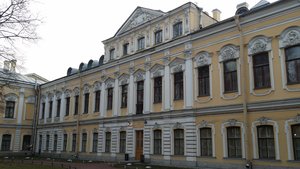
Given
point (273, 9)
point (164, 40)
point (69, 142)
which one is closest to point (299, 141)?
point (273, 9)

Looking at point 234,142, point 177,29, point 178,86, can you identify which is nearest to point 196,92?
point 178,86

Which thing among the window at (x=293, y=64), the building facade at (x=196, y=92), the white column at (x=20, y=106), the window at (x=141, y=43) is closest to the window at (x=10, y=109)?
the white column at (x=20, y=106)

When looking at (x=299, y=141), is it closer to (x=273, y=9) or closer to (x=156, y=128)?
(x=273, y=9)

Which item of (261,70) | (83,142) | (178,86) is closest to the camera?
(261,70)

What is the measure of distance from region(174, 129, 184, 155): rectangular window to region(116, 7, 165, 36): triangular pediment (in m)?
9.20

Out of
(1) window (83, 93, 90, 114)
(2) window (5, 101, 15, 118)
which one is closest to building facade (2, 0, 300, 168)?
(1) window (83, 93, 90, 114)

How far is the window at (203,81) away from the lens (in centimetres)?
1933

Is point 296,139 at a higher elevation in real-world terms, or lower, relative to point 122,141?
higher

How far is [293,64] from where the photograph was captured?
1550 centimetres

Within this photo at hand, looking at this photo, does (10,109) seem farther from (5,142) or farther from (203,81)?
(203,81)

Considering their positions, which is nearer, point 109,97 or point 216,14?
point 216,14

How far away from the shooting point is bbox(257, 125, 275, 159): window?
1557 centimetres

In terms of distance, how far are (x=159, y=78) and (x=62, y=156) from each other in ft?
48.5

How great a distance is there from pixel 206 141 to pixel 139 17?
12.3 metres
